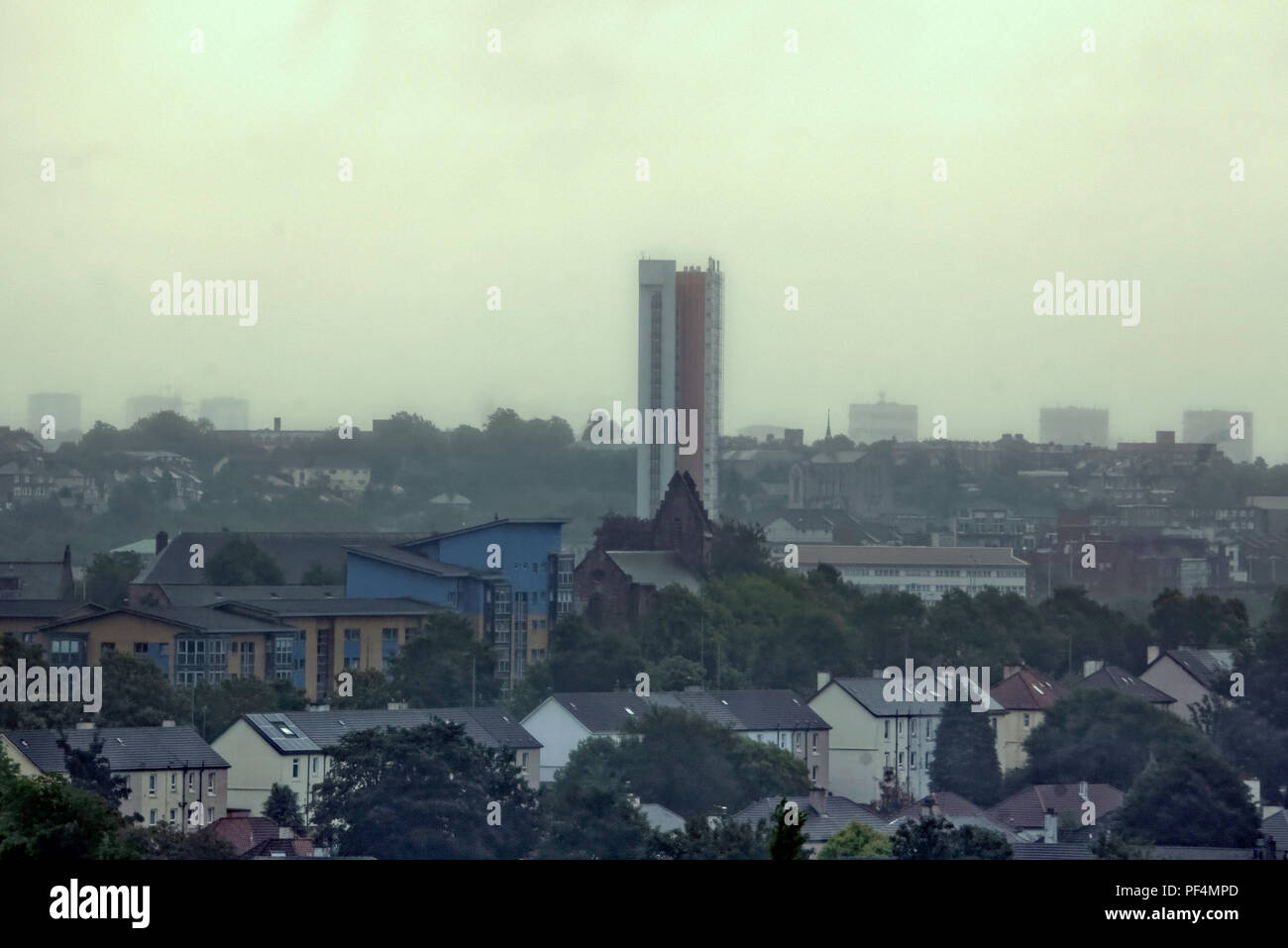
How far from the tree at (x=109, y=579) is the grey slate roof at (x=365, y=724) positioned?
1321 centimetres

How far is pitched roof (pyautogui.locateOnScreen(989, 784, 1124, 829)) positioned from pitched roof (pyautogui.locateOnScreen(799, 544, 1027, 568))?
23827 mm

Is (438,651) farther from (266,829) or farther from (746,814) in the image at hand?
(266,829)

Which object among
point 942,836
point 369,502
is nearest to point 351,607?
point 369,502

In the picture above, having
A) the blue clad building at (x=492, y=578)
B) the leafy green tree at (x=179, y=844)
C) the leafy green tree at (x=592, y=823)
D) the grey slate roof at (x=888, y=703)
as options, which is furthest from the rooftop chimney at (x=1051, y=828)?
the blue clad building at (x=492, y=578)

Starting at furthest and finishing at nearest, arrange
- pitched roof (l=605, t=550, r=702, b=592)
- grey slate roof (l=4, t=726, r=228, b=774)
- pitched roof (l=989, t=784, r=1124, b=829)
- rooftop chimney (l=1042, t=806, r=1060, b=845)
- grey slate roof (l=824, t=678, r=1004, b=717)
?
pitched roof (l=605, t=550, r=702, b=592), grey slate roof (l=824, t=678, r=1004, b=717), pitched roof (l=989, t=784, r=1124, b=829), rooftop chimney (l=1042, t=806, r=1060, b=845), grey slate roof (l=4, t=726, r=228, b=774)

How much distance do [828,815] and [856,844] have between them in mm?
6029

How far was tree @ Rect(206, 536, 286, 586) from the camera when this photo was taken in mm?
51688

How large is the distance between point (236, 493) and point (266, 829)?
33573 millimetres

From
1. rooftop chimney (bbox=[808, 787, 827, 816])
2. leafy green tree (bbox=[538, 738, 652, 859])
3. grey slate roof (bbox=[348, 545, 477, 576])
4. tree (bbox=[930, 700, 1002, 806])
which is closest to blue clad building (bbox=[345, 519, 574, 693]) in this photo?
grey slate roof (bbox=[348, 545, 477, 576])

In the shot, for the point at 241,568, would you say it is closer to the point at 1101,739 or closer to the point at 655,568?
the point at 655,568

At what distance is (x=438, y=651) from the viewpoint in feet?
139

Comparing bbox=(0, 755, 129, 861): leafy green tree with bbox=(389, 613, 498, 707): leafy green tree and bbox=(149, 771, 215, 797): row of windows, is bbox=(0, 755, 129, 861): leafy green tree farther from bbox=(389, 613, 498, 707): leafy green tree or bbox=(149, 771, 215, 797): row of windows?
bbox=(389, 613, 498, 707): leafy green tree

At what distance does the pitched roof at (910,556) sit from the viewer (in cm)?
5988

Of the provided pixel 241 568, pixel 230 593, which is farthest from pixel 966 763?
pixel 241 568
